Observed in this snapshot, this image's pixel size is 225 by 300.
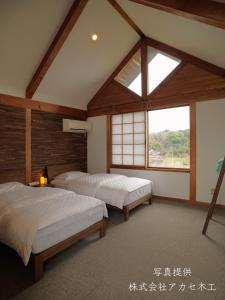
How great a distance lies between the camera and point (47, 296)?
1.54 metres

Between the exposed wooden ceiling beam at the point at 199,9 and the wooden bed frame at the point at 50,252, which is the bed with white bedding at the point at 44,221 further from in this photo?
the exposed wooden ceiling beam at the point at 199,9

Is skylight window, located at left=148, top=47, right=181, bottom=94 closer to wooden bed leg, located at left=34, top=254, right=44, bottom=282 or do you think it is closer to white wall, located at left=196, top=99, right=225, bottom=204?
white wall, located at left=196, top=99, right=225, bottom=204

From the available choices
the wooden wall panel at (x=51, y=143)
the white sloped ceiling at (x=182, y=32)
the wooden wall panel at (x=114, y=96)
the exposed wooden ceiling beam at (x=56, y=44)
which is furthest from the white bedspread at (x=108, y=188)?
the white sloped ceiling at (x=182, y=32)

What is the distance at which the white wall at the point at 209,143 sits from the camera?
136 inches

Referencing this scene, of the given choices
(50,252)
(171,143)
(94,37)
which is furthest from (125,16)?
(50,252)

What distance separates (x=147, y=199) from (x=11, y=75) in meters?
3.38

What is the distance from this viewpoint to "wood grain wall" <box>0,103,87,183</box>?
358 centimetres

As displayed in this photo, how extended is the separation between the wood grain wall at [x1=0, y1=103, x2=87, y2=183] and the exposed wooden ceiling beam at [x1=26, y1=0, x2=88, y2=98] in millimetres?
527

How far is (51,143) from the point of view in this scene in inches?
173

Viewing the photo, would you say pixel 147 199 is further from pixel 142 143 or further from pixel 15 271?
pixel 15 271

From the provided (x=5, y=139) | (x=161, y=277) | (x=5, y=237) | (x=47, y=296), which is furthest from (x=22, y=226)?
(x=5, y=139)

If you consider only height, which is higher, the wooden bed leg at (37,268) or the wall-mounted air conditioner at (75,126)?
the wall-mounted air conditioner at (75,126)

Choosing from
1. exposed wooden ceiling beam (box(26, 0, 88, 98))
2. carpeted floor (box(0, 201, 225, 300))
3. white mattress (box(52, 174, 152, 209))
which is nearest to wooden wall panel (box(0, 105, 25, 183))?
exposed wooden ceiling beam (box(26, 0, 88, 98))

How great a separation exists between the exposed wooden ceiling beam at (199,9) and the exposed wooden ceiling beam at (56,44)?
1376 mm
